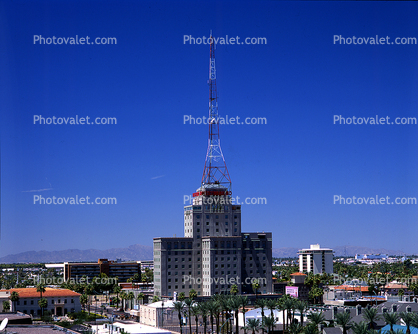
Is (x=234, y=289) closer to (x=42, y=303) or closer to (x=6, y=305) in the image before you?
(x=42, y=303)

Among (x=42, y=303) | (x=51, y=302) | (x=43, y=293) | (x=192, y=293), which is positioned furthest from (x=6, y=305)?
(x=192, y=293)

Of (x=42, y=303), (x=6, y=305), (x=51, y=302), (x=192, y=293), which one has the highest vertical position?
(x=192, y=293)

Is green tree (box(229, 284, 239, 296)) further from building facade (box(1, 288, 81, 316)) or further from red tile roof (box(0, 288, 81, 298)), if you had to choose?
red tile roof (box(0, 288, 81, 298))

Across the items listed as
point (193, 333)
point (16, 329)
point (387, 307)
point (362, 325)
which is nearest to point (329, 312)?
point (387, 307)

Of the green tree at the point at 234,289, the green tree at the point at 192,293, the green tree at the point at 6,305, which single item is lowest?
the green tree at the point at 6,305

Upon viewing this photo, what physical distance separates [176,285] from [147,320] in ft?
157

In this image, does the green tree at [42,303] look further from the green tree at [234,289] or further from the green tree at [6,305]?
the green tree at [234,289]

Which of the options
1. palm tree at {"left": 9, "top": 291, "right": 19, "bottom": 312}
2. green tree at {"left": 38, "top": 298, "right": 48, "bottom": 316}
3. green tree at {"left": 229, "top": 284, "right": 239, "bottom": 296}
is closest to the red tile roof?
palm tree at {"left": 9, "top": 291, "right": 19, "bottom": 312}

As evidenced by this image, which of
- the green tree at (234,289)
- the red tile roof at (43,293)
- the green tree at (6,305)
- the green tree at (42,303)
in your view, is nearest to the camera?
the green tree at (42,303)

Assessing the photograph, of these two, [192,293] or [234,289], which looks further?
[234,289]

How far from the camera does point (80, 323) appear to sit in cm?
14700

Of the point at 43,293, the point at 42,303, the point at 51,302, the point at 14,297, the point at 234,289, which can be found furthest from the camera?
the point at 234,289

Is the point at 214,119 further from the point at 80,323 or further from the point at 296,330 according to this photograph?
the point at 296,330

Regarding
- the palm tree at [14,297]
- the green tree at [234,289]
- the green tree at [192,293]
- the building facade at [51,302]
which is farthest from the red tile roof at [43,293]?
the green tree at [234,289]
